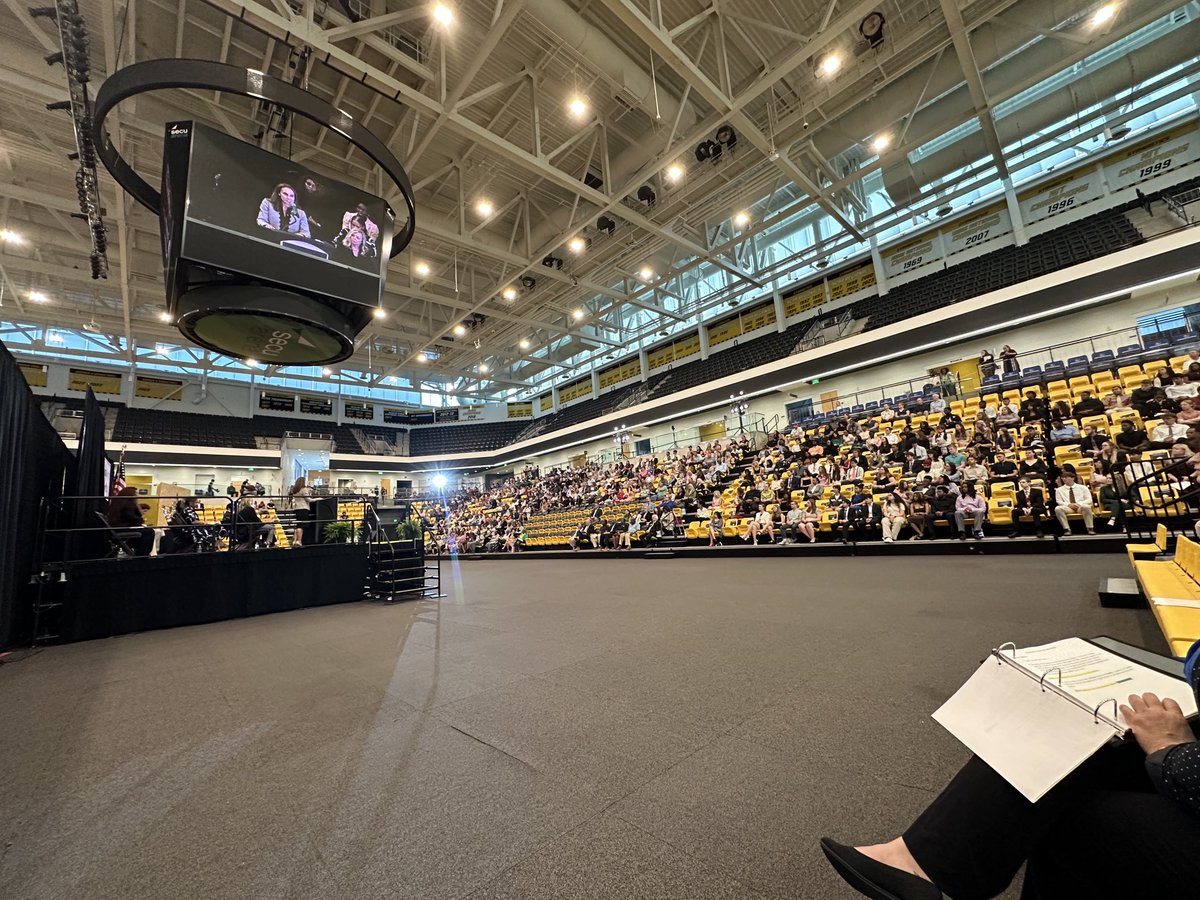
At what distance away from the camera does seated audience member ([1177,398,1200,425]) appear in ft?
20.3

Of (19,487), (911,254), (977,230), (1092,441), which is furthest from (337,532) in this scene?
(977,230)

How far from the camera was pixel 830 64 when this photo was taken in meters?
6.80

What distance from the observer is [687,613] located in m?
4.12

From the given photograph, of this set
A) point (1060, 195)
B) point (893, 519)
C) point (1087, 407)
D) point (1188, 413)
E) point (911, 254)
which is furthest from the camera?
point (911, 254)

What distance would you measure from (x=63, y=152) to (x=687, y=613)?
12.3 meters

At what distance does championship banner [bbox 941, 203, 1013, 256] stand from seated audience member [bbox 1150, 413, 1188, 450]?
9.74 metres

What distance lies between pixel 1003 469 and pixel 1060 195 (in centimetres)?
1086

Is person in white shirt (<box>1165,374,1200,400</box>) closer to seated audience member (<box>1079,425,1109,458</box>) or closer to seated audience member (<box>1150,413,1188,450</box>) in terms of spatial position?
seated audience member (<box>1150,413,1188,450</box>)

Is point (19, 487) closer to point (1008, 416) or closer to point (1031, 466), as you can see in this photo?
point (1031, 466)

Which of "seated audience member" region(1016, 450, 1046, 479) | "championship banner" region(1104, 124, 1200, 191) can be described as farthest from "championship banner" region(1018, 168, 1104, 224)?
"seated audience member" region(1016, 450, 1046, 479)

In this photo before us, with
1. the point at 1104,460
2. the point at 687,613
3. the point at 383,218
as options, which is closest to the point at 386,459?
the point at 383,218

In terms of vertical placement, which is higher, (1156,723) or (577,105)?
(577,105)

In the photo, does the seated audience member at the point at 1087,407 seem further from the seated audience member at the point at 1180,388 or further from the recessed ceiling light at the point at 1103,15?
the recessed ceiling light at the point at 1103,15

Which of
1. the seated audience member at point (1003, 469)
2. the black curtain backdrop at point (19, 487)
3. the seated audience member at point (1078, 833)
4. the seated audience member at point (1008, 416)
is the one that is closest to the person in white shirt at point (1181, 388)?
the seated audience member at point (1008, 416)
